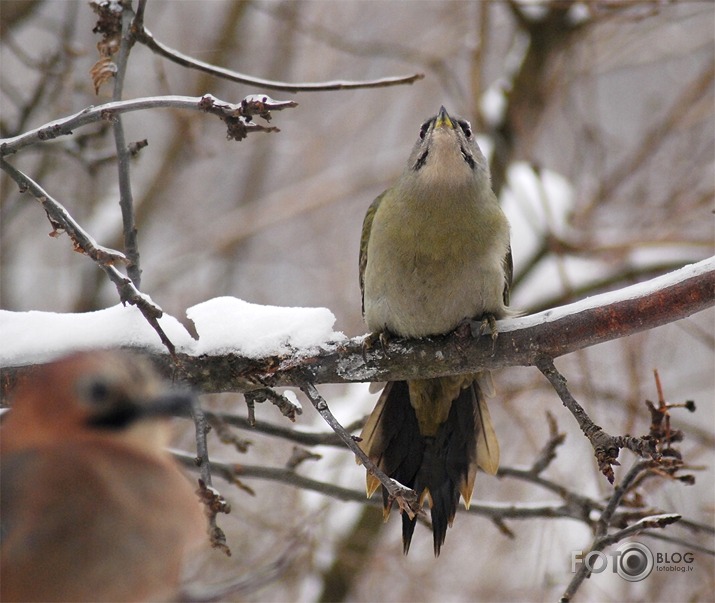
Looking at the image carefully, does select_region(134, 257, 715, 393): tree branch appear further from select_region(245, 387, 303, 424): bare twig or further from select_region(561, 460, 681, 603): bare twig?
select_region(561, 460, 681, 603): bare twig

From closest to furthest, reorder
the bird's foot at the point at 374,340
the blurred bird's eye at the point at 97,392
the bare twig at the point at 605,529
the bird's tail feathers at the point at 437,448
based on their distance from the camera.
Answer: the blurred bird's eye at the point at 97,392
the bare twig at the point at 605,529
the bird's foot at the point at 374,340
the bird's tail feathers at the point at 437,448

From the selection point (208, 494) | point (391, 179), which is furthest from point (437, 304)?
point (391, 179)

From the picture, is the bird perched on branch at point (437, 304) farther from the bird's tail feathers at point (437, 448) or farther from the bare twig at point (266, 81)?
the bare twig at point (266, 81)

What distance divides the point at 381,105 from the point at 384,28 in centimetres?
188

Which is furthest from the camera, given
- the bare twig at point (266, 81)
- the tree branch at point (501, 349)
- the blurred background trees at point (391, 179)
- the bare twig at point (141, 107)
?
the blurred background trees at point (391, 179)

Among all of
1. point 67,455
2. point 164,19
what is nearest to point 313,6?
point 164,19

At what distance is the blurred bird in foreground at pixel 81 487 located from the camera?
71.2 inches

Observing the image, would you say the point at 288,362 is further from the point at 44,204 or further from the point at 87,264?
the point at 87,264

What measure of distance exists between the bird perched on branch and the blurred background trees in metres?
0.73

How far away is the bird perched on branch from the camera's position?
4016mm

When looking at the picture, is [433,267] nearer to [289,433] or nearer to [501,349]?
[501,349]

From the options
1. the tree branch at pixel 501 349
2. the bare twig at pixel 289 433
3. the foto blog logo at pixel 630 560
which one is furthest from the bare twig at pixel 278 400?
the foto blog logo at pixel 630 560

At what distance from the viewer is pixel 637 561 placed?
4.28m

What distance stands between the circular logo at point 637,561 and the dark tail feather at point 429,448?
78 cm
